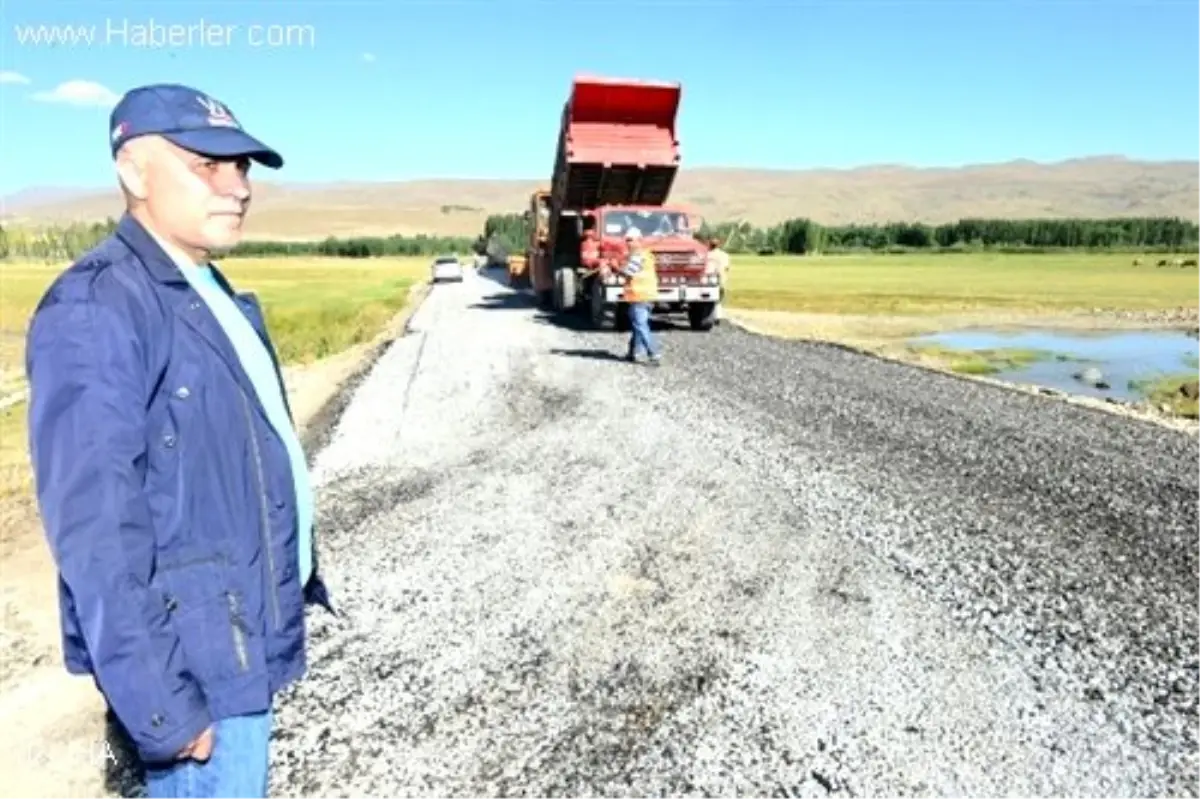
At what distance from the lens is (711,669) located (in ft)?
15.1

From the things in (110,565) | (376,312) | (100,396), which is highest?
(100,396)

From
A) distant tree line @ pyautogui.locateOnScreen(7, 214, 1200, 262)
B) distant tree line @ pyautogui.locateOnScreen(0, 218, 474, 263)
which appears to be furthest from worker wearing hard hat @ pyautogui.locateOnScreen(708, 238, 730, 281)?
distant tree line @ pyautogui.locateOnScreen(0, 218, 474, 263)

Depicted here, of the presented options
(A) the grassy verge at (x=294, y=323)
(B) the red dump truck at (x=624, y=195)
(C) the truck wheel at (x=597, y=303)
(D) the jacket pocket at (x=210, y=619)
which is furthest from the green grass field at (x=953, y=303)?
(D) the jacket pocket at (x=210, y=619)

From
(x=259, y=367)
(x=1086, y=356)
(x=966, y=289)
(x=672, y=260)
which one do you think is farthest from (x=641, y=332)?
(x=966, y=289)

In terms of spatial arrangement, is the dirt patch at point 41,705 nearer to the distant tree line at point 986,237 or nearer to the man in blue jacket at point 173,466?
the man in blue jacket at point 173,466

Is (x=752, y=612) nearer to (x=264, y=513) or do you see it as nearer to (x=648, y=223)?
(x=264, y=513)

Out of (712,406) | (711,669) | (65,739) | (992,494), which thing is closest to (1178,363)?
(712,406)

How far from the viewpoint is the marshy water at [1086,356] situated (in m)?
17.3

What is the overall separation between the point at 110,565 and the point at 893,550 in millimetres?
5223

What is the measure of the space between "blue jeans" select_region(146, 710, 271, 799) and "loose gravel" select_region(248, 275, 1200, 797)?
1492 millimetres

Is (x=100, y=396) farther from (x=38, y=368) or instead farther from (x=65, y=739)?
(x=65, y=739)

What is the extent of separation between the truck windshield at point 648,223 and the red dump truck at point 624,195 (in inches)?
0.8

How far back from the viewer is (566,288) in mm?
21000

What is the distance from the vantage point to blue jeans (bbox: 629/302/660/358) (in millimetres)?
14523
